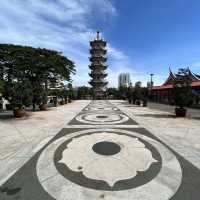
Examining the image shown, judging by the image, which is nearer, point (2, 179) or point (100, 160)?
point (2, 179)

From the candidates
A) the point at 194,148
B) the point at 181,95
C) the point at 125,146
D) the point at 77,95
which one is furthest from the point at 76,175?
the point at 77,95

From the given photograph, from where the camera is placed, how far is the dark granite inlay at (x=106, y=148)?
628 centimetres

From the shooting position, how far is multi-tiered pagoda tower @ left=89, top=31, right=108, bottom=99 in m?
67.1

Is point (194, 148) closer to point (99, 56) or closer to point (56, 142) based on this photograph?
point (56, 142)

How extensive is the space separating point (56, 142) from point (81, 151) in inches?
66.3

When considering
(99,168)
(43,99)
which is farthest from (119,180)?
(43,99)

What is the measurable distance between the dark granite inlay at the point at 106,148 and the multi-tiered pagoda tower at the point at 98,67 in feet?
195

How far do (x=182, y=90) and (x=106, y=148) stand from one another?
1169cm

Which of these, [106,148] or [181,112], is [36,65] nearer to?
[181,112]

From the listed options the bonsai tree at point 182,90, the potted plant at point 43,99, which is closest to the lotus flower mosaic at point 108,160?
the bonsai tree at point 182,90

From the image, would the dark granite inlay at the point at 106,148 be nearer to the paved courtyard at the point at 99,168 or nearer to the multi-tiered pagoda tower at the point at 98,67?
the paved courtyard at the point at 99,168

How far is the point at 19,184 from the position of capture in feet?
13.8

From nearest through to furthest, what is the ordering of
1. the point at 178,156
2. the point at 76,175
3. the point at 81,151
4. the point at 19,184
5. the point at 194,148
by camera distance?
1. the point at 19,184
2. the point at 76,175
3. the point at 178,156
4. the point at 81,151
5. the point at 194,148

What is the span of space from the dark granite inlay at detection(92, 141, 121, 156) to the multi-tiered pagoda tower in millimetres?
59468
